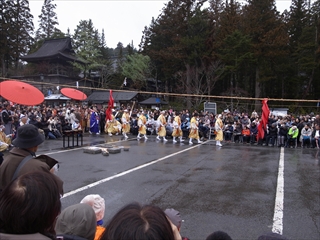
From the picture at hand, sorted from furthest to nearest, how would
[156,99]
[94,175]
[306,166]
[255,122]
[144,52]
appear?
[144,52] < [156,99] < [255,122] < [306,166] < [94,175]

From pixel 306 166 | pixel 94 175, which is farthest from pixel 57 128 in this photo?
pixel 306 166

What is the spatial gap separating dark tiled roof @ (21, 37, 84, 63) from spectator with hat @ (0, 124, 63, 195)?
33.4 meters

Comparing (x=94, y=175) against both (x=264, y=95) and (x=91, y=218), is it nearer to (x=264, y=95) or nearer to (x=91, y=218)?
(x=91, y=218)

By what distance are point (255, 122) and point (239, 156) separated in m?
5.30

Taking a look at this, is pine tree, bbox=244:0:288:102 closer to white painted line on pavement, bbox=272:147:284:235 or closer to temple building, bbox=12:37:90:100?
temple building, bbox=12:37:90:100

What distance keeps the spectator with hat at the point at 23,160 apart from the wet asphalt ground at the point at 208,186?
245 cm

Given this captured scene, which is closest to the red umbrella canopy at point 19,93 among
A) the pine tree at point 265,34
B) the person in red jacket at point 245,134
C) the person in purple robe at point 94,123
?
the person in purple robe at point 94,123

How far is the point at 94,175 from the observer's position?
855 cm

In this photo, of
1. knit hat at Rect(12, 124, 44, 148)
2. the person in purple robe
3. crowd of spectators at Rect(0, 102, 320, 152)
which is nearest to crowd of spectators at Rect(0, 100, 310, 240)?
A: knit hat at Rect(12, 124, 44, 148)

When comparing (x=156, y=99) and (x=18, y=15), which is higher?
(x=18, y=15)

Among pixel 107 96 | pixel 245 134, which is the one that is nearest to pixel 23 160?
pixel 245 134

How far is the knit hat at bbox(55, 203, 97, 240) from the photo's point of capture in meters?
2.23

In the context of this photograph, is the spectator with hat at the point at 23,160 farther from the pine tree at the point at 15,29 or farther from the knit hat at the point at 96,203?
the pine tree at the point at 15,29

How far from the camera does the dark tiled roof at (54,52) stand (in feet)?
114
